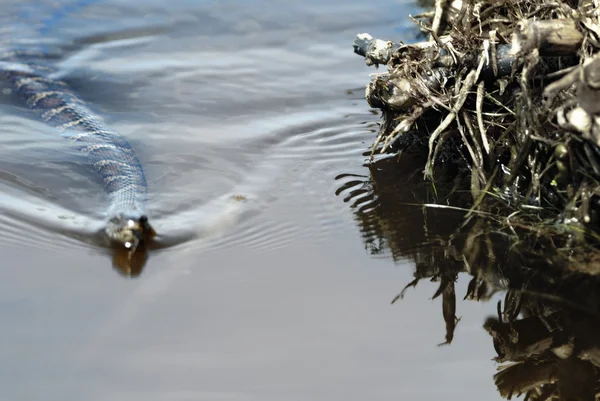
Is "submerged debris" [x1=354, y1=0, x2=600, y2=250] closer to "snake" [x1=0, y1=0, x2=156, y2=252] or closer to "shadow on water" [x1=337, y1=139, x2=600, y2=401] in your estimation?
"shadow on water" [x1=337, y1=139, x2=600, y2=401]

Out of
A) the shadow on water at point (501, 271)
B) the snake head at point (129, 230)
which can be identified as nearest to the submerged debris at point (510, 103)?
the shadow on water at point (501, 271)

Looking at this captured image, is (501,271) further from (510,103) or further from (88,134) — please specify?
(88,134)

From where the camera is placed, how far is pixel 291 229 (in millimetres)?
4504

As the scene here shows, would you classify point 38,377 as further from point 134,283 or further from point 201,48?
point 201,48

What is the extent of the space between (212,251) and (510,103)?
6.36 feet

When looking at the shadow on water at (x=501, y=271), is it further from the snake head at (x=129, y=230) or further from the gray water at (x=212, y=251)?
the snake head at (x=129, y=230)

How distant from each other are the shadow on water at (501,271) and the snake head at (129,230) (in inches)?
49.1

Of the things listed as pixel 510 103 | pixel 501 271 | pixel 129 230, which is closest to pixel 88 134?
pixel 129 230

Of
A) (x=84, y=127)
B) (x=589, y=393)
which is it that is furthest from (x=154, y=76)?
(x=589, y=393)

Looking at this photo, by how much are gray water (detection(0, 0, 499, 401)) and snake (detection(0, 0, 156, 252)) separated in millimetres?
116

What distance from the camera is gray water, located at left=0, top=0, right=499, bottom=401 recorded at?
130 inches

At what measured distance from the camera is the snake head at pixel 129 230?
428 cm

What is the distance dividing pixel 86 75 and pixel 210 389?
4938 mm

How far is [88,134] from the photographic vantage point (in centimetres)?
603
